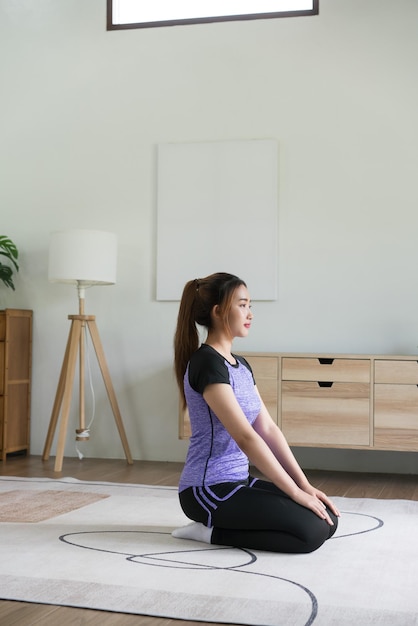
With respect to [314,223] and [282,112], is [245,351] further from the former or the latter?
[282,112]

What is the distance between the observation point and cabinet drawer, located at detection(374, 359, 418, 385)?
4477 millimetres

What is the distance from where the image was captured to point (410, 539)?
2.96 m

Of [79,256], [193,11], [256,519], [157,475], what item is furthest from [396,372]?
[193,11]

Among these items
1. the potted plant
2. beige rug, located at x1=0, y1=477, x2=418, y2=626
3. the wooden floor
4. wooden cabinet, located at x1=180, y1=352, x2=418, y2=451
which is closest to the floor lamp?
the wooden floor

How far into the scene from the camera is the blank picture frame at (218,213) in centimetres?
516

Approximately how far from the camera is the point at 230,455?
2.79 m

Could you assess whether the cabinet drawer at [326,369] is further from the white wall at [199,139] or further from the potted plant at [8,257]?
the potted plant at [8,257]

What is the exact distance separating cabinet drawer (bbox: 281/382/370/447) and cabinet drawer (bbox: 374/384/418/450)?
6 cm

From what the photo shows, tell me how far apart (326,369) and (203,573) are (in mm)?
2368

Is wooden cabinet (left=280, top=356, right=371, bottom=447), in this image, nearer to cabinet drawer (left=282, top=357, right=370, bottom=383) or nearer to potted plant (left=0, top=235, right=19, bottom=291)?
cabinet drawer (left=282, top=357, right=370, bottom=383)

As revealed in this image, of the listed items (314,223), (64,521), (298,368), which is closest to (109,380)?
(298,368)

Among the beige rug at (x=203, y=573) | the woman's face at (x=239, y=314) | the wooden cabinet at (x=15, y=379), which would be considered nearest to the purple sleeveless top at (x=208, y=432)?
the woman's face at (x=239, y=314)

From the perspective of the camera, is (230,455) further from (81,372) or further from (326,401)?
Answer: (81,372)

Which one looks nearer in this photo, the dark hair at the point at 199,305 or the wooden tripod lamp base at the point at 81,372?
the dark hair at the point at 199,305
